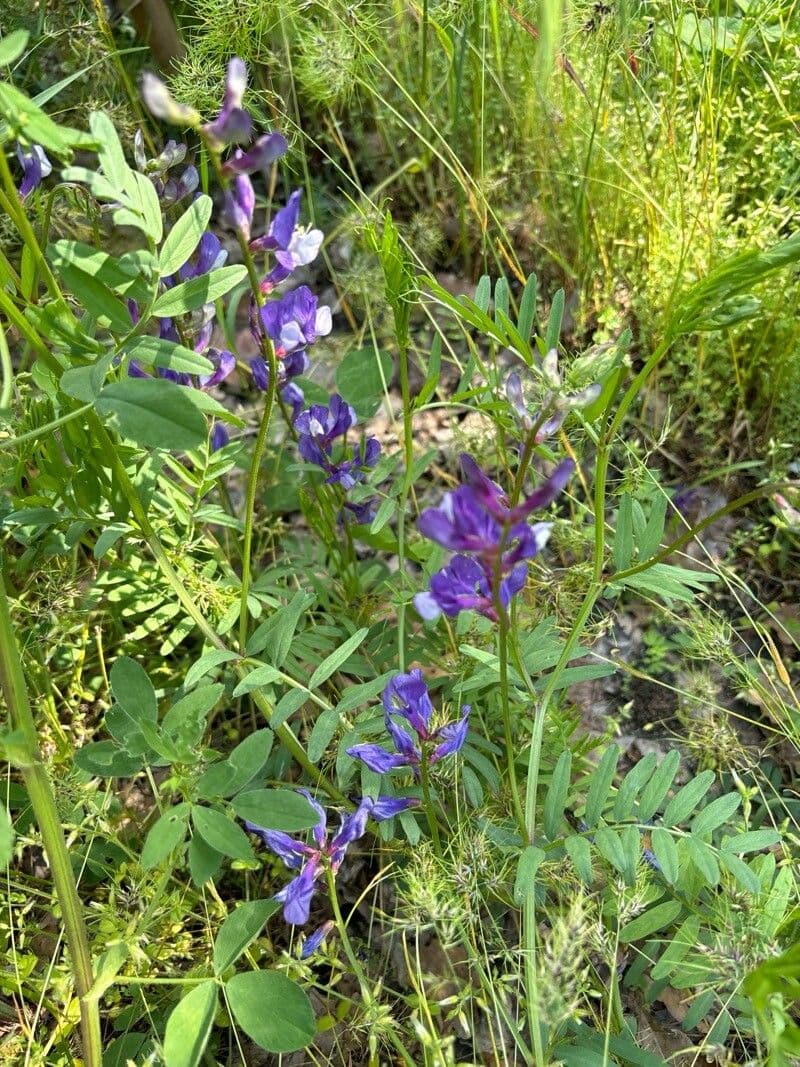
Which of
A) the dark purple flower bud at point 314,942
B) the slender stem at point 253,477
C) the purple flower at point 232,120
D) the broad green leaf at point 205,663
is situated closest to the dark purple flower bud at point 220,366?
the slender stem at point 253,477

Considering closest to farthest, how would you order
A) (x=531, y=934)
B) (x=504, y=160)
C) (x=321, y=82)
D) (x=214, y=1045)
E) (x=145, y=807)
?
(x=531, y=934), (x=214, y=1045), (x=145, y=807), (x=321, y=82), (x=504, y=160)

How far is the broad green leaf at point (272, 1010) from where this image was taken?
1348mm

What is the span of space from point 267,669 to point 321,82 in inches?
58.2

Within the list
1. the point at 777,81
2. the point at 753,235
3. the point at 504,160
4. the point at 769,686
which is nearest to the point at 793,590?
the point at 769,686

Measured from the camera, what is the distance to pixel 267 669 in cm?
152

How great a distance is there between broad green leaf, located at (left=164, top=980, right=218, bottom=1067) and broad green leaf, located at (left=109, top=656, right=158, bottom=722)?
1.40 feet

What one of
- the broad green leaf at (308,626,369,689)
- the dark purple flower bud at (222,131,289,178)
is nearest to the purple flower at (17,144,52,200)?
the dark purple flower bud at (222,131,289,178)

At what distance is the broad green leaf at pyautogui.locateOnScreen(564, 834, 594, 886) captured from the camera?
4.29 feet

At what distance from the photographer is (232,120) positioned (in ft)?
3.57

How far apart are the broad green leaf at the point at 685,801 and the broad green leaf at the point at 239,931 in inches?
25.3

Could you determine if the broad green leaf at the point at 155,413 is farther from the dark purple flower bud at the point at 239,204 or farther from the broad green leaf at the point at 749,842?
the broad green leaf at the point at 749,842

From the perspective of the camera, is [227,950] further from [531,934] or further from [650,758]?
[650,758]

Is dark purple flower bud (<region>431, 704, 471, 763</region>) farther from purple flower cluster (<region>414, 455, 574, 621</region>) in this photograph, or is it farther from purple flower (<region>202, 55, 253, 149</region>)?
purple flower (<region>202, 55, 253, 149</region>)

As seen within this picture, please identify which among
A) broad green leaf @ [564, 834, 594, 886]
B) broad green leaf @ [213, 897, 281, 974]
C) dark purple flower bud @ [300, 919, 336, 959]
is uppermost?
broad green leaf @ [564, 834, 594, 886]
